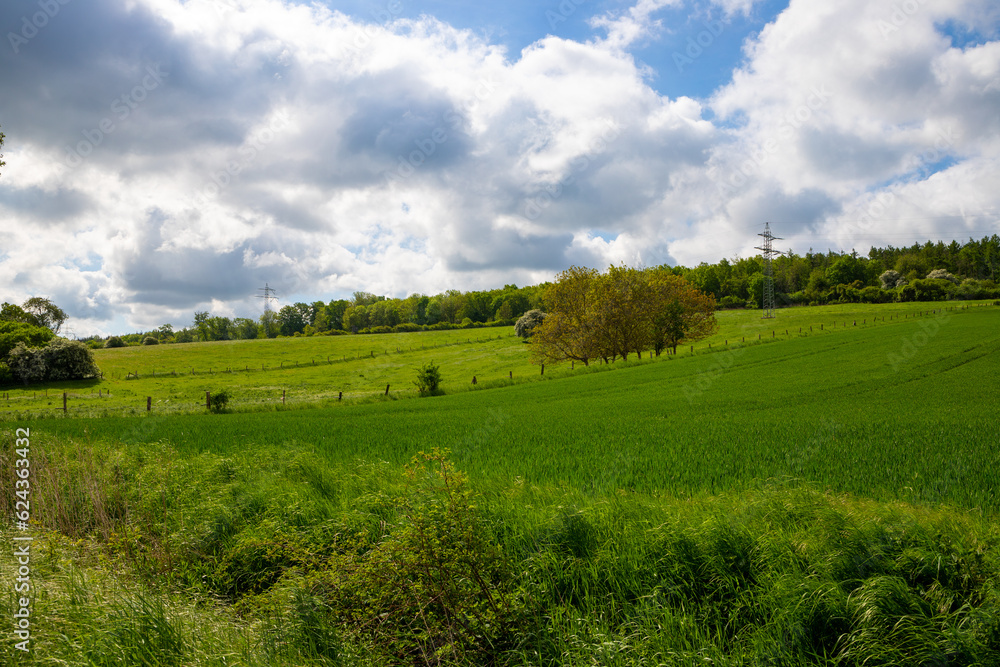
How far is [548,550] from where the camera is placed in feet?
18.4

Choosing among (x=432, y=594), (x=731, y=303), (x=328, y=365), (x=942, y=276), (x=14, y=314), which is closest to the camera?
(x=432, y=594)

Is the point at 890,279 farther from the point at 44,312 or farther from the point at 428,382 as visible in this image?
the point at 44,312

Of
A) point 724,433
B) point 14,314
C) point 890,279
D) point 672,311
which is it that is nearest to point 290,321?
point 14,314

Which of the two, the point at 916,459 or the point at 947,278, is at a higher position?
the point at 947,278

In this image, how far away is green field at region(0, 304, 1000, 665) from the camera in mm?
4359

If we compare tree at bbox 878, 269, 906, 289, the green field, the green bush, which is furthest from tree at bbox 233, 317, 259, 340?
tree at bbox 878, 269, 906, 289

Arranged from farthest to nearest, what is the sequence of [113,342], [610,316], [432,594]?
[113,342], [610,316], [432,594]

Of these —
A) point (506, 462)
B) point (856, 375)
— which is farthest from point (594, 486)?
point (856, 375)

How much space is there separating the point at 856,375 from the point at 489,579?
Result: 33.0 meters

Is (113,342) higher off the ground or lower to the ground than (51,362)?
higher

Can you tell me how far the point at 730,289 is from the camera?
458 feet

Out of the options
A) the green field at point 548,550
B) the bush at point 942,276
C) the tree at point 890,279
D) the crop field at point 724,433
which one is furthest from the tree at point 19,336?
the tree at point 890,279

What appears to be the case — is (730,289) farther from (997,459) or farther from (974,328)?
(997,459)

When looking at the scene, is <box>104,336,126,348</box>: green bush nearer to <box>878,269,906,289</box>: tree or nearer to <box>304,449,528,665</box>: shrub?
<box>304,449,528,665</box>: shrub
